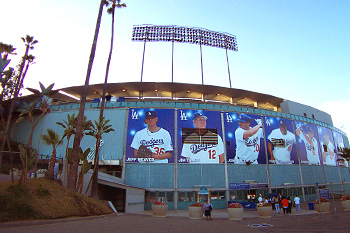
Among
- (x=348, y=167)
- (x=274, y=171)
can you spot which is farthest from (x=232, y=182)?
(x=348, y=167)

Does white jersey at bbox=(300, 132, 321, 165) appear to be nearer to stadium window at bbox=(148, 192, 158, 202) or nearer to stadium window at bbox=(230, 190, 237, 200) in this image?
stadium window at bbox=(230, 190, 237, 200)

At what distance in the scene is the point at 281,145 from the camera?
39.8 m

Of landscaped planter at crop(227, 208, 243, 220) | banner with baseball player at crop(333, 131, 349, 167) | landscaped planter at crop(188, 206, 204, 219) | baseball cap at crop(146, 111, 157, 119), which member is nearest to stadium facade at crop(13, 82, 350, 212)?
baseball cap at crop(146, 111, 157, 119)

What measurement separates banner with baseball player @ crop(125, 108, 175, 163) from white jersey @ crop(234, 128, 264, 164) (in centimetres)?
1070

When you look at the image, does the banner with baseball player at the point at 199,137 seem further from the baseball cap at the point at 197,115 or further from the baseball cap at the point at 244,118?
the baseball cap at the point at 244,118

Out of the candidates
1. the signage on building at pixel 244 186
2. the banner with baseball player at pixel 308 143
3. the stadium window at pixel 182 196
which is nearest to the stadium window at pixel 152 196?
the stadium window at pixel 182 196

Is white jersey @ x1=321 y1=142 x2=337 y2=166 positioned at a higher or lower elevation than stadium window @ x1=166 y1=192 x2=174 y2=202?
higher

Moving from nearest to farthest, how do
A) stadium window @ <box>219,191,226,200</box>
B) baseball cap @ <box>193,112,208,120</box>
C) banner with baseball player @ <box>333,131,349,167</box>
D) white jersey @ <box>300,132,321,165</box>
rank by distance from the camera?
stadium window @ <box>219,191,226,200</box> → baseball cap @ <box>193,112,208,120</box> → white jersey @ <box>300,132,321,165</box> → banner with baseball player @ <box>333,131,349,167</box>

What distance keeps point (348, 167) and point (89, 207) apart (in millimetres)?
59577

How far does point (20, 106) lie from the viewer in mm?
44312

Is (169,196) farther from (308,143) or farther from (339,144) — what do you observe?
(339,144)

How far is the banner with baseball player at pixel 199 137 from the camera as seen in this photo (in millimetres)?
33969

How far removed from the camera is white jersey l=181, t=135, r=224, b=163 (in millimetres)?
33828

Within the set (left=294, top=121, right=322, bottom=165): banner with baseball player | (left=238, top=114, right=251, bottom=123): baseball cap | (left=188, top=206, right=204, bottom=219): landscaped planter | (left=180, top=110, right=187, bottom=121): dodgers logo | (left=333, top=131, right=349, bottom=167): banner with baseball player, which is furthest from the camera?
(left=333, top=131, right=349, bottom=167): banner with baseball player
